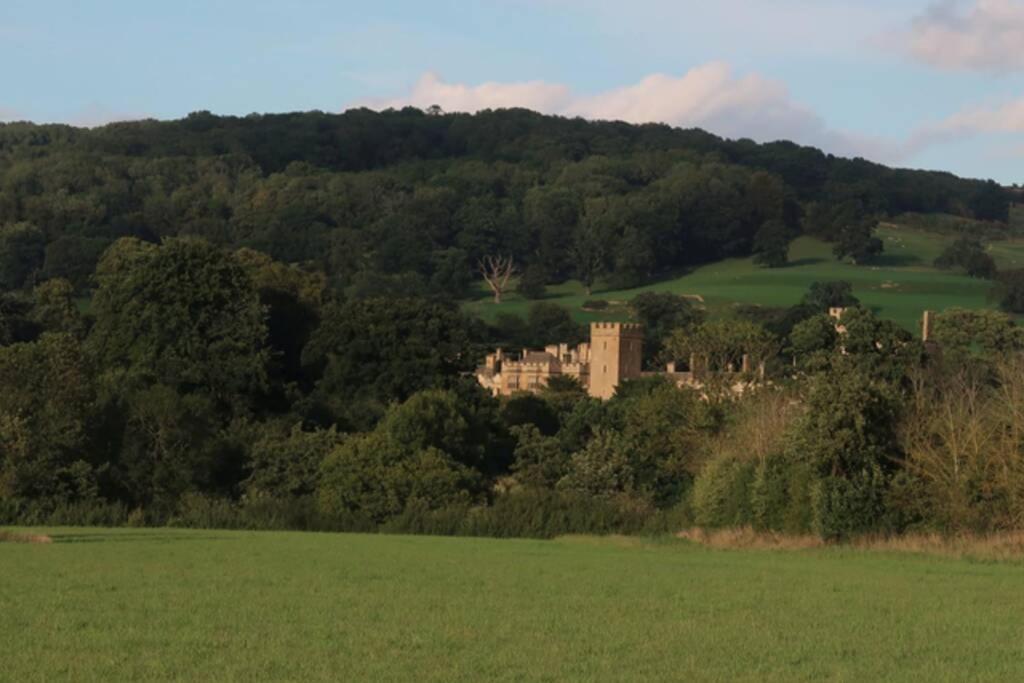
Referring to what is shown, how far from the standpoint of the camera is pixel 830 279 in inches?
5212

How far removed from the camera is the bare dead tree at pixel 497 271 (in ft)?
485

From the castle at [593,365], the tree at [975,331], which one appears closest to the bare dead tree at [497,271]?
the castle at [593,365]

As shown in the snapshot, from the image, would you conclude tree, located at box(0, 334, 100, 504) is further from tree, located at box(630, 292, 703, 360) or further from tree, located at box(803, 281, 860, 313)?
tree, located at box(803, 281, 860, 313)

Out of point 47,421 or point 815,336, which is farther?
point 815,336

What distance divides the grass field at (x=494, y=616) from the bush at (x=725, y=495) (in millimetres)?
9639

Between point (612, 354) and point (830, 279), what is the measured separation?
34920mm

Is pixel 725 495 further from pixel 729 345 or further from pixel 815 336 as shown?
pixel 729 345

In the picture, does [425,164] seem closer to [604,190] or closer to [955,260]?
[604,190]

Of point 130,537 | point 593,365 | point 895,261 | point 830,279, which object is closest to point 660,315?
point 830,279

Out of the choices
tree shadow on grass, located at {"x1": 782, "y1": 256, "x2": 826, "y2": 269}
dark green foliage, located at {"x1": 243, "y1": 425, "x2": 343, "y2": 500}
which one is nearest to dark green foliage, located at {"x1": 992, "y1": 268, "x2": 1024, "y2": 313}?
tree shadow on grass, located at {"x1": 782, "y1": 256, "x2": 826, "y2": 269}

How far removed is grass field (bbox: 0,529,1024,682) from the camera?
1630 cm

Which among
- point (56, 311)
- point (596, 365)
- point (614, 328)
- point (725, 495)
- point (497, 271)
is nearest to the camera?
point (725, 495)

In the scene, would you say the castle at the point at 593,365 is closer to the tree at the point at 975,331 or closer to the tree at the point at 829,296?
the tree at the point at 975,331

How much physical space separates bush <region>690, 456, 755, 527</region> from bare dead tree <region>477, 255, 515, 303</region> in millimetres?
100842
